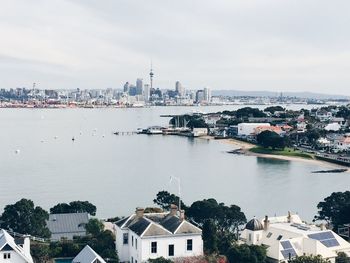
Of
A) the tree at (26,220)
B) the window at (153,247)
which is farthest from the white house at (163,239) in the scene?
the tree at (26,220)

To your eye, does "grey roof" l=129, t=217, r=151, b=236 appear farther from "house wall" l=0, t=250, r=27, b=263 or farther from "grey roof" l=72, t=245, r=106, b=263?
"house wall" l=0, t=250, r=27, b=263

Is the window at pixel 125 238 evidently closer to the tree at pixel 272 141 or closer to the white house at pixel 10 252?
the white house at pixel 10 252

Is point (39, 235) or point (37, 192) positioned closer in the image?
point (39, 235)

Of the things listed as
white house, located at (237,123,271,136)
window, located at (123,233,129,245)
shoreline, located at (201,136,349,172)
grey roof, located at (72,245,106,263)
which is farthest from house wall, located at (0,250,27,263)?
white house, located at (237,123,271,136)

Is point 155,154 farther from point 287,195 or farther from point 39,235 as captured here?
point 39,235

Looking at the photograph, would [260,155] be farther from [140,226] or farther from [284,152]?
[140,226]

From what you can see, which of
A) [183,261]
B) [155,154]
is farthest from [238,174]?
[183,261]
